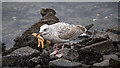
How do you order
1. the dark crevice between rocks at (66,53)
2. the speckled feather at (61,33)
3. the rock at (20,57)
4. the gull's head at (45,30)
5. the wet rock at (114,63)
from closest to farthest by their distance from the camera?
the wet rock at (114,63) < the dark crevice between rocks at (66,53) < the rock at (20,57) < the gull's head at (45,30) < the speckled feather at (61,33)

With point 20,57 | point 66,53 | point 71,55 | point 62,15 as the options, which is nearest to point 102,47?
point 71,55

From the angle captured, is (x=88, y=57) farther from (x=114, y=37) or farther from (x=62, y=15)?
(x=62, y=15)

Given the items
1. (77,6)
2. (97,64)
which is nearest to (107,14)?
(77,6)

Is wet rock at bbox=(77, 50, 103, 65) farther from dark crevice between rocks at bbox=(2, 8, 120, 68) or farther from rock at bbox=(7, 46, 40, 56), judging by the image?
rock at bbox=(7, 46, 40, 56)

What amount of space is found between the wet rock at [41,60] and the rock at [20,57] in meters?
0.16

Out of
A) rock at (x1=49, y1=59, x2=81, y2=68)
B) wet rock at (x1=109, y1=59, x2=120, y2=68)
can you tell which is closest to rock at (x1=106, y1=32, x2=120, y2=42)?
wet rock at (x1=109, y1=59, x2=120, y2=68)

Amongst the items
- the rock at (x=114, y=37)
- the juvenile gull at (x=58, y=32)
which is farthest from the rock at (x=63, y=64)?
the rock at (x=114, y=37)

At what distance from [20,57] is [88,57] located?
1845 mm

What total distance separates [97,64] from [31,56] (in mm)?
1875

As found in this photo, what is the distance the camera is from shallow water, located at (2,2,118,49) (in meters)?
11.1

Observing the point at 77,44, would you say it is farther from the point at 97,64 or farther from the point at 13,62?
the point at 13,62

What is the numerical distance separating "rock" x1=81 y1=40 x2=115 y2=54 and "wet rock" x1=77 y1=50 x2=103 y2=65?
18cm

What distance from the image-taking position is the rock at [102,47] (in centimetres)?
713

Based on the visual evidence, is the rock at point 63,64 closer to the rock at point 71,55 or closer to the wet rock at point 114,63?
the rock at point 71,55
